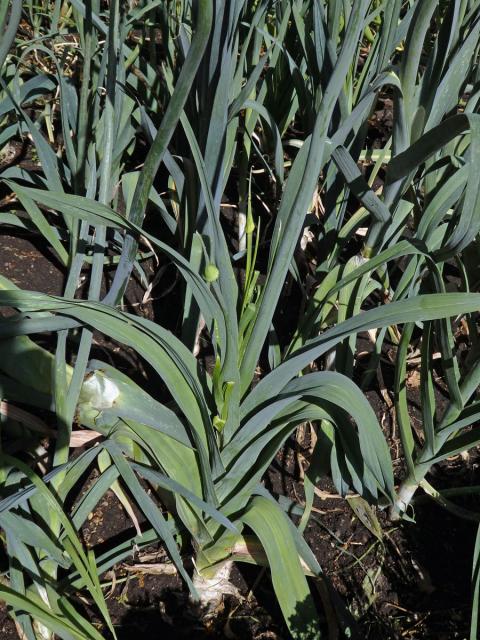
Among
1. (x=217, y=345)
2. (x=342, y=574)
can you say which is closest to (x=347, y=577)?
(x=342, y=574)

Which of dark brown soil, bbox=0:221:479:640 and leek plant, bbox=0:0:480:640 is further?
dark brown soil, bbox=0:221:479:640

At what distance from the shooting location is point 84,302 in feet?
2.90

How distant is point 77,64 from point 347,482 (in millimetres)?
1435

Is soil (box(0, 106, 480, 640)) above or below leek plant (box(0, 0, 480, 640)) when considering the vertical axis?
below

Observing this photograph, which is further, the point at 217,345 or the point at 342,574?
the point at 342,574

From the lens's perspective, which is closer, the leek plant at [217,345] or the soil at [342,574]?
the leek plant at [217,345]

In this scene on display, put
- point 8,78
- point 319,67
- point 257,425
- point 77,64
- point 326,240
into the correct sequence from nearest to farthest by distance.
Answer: point 257,425
point 319,67
point 326,240
point 8,78
point 77,64

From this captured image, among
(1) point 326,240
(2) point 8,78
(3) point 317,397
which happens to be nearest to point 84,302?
(3) point 317,397

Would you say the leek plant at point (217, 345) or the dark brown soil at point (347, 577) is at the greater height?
the leek plant at point (217, 345)

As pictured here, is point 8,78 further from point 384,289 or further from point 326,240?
point 384,289

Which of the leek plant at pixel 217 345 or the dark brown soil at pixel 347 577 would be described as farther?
the dark brown soil at pixel 347 577

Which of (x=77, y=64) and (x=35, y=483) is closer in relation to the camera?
(x=35, y=483)

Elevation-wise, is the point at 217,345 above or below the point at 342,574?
above

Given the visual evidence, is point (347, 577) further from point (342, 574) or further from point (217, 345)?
point (217, 345)
